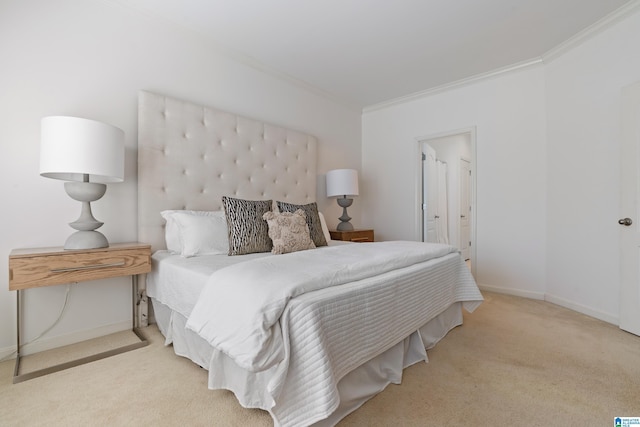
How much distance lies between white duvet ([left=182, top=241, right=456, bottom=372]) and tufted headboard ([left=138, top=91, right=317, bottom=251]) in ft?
4.26

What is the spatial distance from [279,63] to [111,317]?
281 cm

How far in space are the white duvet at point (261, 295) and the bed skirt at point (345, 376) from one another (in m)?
0.20

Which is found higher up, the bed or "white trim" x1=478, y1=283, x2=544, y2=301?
the bed

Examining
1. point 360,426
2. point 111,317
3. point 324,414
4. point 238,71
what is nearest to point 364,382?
point 360,426

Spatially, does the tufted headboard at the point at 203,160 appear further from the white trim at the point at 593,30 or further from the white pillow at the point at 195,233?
the white trim at the point at 593,30

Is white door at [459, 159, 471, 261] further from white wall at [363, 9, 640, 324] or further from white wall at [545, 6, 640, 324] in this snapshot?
white wall at [545, 6, 640, 324]

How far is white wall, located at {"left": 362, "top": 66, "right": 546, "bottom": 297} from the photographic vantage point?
3201 millimetres

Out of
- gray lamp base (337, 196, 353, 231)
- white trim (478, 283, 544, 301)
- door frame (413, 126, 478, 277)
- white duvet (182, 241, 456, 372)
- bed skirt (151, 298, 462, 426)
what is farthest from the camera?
gray lamp base (337, 196, 353, 231)

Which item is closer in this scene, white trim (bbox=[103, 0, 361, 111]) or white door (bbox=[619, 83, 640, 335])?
white door (bbox=[619, 83, 640, 335])

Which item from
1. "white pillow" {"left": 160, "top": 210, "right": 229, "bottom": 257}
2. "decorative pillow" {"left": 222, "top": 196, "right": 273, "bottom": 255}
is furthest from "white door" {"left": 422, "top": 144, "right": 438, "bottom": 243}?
"white pillow" {"left": 160, "top": 210, "right": 229, "bottom": 257}

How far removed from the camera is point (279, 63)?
10.4 feet

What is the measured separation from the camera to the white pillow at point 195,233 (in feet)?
7.10

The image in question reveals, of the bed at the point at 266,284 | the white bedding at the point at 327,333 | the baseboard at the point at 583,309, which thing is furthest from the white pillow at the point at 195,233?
the baseboard at the point at 583,309

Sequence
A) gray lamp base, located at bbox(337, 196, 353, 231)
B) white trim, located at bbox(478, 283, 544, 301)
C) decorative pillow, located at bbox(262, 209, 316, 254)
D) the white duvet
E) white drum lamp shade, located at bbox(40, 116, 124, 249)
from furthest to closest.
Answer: gray lamp base, located at bbox(337, 196, 353, 231), white trim, located at bbox(478, 283, 544, 301), decorative pillow, located at bbox(262, 209, 316, 254), white drum lamp shade, located at bbox(40, 116, 124, 249), the white duvet
